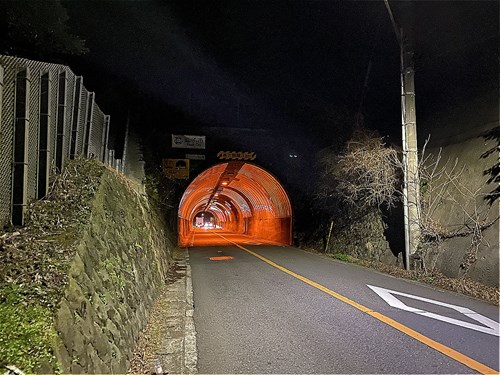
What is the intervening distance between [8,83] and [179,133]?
13705mm

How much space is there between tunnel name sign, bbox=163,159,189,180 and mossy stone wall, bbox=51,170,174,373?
11.7 meters

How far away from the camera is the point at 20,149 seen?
155 inches

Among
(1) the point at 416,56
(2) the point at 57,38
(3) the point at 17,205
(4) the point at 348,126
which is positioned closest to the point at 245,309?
(3) the point at 17,205

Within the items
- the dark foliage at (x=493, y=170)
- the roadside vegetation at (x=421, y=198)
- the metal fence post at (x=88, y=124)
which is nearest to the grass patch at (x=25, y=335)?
the metal fence post at (x=88, y=124)

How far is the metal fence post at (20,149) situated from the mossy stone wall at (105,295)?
2.70ft

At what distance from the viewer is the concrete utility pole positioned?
353 inches

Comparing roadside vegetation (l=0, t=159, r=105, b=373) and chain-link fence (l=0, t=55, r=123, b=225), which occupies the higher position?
chain-link fence (l=0, t=55, r=123, b=225)

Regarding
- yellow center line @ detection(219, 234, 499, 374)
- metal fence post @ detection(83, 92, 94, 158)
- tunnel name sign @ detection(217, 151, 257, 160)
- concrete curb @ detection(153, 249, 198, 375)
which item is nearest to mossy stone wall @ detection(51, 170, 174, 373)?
concrete curb @ detection(153, 249, 198, 375)

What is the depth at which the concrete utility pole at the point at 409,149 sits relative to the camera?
29.4 feet

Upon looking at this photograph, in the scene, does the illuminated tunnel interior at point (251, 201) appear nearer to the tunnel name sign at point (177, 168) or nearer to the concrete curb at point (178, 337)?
the tunnel name sign at point (177, 168)

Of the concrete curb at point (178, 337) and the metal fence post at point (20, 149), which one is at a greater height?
the metal fence post at point (20, 149)

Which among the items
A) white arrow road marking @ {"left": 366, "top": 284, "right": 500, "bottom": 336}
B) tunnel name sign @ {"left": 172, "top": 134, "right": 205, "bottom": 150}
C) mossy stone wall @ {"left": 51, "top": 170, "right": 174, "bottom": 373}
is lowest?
white arrow road marking @ {"left": 366, "top": 284, "right": 500, "bottom": 336}

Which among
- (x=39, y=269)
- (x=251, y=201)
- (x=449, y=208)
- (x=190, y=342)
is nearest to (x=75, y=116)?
(x=39, y=269)

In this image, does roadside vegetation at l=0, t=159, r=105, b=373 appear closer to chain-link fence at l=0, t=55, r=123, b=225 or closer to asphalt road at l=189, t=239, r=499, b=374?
chain-link fence at l=0, t=55, r=123, b=225
